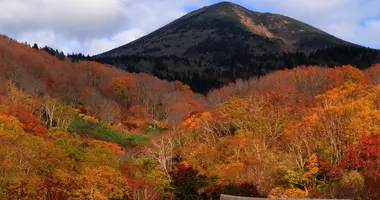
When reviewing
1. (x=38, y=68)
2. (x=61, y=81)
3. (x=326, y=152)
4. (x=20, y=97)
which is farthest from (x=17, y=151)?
(x=38, y=68)

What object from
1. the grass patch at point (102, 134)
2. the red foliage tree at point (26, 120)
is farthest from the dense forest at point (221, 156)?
the grass patch at point (102, 134)

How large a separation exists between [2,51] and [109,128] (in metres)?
38.9

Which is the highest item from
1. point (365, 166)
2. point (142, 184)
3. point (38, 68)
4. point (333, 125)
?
point (38, 68)

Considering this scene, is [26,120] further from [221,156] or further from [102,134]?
[221,156]

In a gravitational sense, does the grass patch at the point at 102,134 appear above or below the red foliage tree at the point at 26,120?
below

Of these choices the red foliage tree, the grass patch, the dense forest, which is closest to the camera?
the dense forest

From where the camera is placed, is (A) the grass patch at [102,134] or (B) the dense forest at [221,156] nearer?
(B) the dense forest at [221,156]

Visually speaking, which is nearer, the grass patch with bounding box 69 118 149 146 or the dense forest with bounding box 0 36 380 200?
the dense forest with bounding box 0 36 380 200

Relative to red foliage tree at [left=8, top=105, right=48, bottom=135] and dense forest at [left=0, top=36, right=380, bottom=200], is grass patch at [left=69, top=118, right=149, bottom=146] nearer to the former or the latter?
dense forest at [left=0, top=36, right=380, bottom=200]

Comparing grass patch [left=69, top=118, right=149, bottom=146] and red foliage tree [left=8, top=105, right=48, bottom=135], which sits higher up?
red foliage tree [left=8, top=105, right=48, bottom=135]

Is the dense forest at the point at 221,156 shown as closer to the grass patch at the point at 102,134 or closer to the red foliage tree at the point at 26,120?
the red foliage tree at the point at 26,120

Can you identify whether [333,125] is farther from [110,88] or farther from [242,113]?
[110,88]

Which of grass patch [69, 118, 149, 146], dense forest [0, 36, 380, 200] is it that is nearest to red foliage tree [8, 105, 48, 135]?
dense forest [0, 36, 380, 200]

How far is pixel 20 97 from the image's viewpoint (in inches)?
2413
